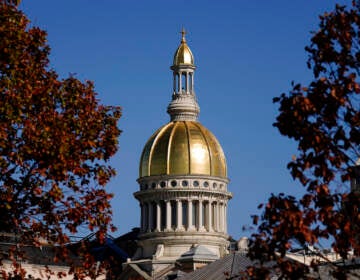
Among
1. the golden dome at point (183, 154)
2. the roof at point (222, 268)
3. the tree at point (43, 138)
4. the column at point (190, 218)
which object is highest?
the golden dome at point (183, 154)

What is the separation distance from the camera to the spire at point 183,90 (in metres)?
134

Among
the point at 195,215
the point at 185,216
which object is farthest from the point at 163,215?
the point at 195,215

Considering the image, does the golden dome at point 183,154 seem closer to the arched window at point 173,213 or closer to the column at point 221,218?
the arched window at point 173,213

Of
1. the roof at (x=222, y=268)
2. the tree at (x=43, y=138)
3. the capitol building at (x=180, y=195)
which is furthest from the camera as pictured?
the capitol building at (x=180, y=195)

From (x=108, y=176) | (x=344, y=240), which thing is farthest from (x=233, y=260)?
(x=344, y=240)

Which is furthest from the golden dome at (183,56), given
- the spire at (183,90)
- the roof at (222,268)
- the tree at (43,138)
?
the tree at (43,138)

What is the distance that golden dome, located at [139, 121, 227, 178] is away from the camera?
420 ft

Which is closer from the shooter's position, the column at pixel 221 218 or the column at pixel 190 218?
→ the column at pixel 190 218

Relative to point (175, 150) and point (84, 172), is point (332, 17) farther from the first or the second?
point (175, 150)

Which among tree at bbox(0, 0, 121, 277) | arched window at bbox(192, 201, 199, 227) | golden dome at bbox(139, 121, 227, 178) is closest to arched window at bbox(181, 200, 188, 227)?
arched window at bbox(192, 201, 199, 227)

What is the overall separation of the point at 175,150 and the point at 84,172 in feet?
311

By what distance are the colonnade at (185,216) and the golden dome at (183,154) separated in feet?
11.2

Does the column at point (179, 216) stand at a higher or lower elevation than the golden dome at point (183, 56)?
lower

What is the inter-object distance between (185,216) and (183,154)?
682 centimetres
